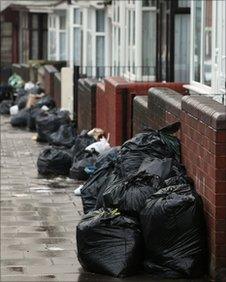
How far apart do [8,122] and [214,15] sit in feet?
43.6

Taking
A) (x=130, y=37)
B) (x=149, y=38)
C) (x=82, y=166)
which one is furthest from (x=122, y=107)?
(x=130, y=37)

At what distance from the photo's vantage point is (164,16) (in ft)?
63.5

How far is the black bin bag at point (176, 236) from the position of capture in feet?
25.6

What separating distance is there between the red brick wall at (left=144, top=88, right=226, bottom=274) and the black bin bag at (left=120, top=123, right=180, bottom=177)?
22 centimetres

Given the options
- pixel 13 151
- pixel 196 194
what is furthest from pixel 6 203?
pixel 13 151

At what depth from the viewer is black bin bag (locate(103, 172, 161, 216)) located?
8289mm

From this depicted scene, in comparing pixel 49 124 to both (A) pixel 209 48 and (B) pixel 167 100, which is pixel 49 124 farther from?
(B) pixel 167 100

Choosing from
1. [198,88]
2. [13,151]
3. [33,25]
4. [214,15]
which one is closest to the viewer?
[214,15]

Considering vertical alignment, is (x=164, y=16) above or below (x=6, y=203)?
above

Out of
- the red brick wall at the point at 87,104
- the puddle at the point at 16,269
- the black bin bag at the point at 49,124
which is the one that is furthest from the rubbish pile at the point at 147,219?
the black bin bag at the point at 49,124

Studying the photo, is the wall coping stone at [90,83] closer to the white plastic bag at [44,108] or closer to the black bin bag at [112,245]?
the white plastic bag at [44,108]

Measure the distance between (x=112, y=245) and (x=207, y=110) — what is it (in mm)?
1396

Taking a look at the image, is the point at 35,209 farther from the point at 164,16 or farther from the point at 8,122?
the point at 8,122

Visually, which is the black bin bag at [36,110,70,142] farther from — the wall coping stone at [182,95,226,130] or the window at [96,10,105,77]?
the wall coping stone at [182,95,226,130]
